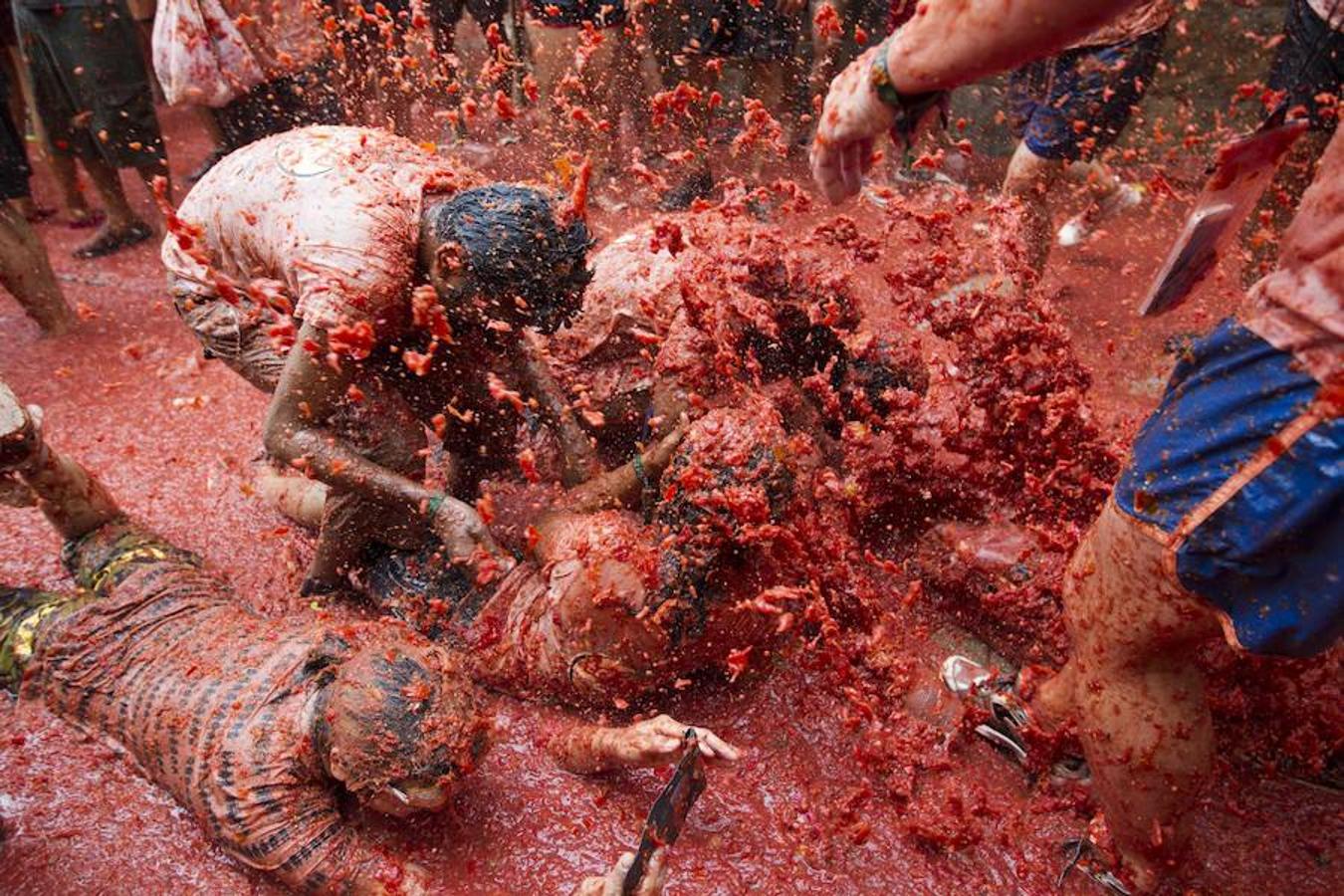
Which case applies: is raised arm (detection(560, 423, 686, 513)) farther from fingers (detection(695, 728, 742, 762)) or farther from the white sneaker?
the white sneaker

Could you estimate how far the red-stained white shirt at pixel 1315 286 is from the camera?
139 cm

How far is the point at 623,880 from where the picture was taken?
1781 mm

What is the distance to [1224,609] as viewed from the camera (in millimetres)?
1585

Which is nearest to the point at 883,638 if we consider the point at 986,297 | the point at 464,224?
the point at 986,297

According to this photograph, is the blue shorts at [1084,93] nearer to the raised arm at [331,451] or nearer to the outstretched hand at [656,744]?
the raised arm at [331,451]

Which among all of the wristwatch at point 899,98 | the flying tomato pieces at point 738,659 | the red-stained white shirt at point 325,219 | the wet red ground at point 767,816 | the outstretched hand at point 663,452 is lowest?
the wet red ground at point 767,816

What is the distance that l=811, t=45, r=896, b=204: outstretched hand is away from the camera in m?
1.72

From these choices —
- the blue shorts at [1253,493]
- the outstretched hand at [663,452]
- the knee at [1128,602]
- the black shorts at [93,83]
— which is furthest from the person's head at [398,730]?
the black shorts at [93,83]

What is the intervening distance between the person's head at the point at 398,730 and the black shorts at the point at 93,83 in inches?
161

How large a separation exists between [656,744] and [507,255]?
1.32 meters

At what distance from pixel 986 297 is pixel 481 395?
170 cm

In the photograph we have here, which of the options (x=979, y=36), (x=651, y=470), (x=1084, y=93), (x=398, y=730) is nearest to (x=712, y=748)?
(x=398, y=730)

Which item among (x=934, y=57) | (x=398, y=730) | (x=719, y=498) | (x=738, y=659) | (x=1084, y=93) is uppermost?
(x=934, y=57)

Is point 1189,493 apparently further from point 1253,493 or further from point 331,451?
point 331,451
